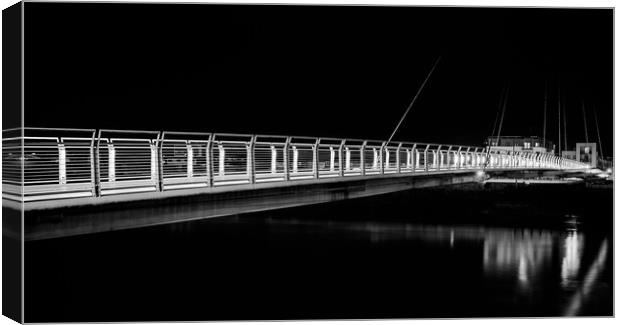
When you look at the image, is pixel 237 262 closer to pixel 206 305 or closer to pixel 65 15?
pixel 206 305

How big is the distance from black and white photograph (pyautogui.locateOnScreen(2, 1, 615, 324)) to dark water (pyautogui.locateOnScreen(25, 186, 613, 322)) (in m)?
0.09

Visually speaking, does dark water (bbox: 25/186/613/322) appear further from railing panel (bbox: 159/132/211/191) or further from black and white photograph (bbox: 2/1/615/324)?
railing panel (bbox: 159/132/211/191)

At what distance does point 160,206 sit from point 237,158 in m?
3.96

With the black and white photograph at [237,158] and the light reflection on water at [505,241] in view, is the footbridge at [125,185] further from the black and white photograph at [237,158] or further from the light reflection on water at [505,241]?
the light reflection on water at [505,241]

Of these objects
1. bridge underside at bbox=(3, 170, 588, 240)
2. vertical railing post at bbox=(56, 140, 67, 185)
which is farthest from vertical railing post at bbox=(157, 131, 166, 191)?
vertical railing post at bbox=(56, 140, 67, 185)

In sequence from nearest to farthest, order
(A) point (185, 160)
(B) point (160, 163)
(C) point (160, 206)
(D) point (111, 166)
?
1. (C) point (160, 206)
2. (D) point (111, 166)
3. (B) point (160, 163)
4. (A) point (185, 160)

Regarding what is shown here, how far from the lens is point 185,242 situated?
26.0 metres

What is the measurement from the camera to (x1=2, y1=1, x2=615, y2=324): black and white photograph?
36.0 ft

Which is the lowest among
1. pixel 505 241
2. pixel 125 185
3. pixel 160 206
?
pixel 505 241

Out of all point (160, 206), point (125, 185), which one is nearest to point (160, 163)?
point (125, 185)

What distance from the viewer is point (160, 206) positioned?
455 inches

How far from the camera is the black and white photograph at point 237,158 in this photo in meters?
11.0

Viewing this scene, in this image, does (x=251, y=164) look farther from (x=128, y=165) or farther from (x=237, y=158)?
(x=128, y=165)

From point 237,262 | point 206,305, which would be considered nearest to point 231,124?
point 237,262
